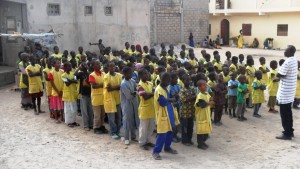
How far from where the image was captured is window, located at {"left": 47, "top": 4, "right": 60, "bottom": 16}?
44.5ft

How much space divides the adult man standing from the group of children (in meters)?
1.21

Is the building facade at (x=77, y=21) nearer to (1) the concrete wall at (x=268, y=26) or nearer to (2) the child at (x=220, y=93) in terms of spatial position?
(2) the child at (x=220, y=93)

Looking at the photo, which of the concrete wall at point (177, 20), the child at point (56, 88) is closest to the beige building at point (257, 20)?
Result: the concrete wall at point (177, 20)

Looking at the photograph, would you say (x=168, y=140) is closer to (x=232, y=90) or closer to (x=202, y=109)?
(x=202, y=109)

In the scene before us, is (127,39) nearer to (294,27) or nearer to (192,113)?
(192,113)

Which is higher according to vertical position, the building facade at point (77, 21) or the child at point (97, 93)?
the building facade at point (77, 21)

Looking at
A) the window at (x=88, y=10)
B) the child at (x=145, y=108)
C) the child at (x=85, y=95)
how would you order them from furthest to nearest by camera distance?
the window at (x=88, y=10) → the child at (x=85, y=95) → the child at (x=145, y=108)

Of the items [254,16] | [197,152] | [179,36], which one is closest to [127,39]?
[179,36]

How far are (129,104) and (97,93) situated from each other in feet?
2.54

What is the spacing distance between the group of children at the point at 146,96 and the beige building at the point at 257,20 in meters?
17.1

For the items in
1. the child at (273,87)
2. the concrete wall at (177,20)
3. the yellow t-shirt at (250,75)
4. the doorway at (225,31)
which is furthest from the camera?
the doorway at (225,31)

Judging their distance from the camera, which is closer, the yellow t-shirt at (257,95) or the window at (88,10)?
the yellow t-shirt at (257,95)

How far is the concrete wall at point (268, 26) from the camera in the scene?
23797 millimetres

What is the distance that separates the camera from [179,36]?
24.7 m
